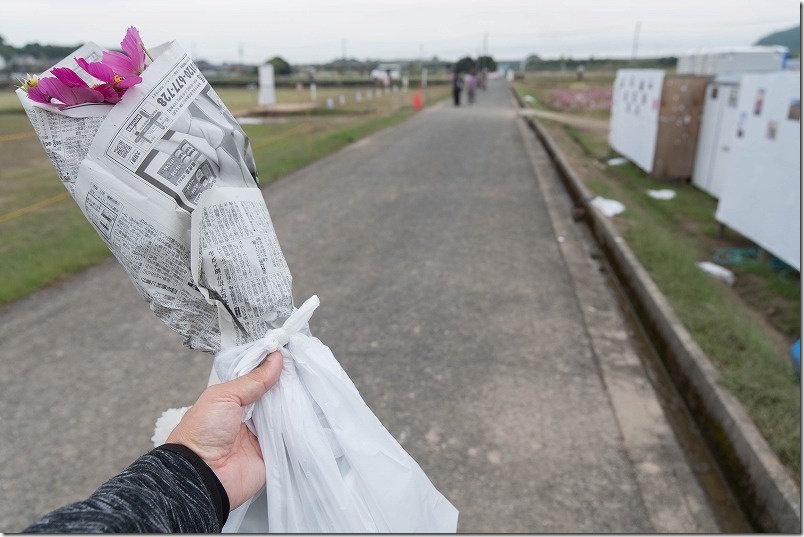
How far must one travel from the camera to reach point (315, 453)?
120 cm

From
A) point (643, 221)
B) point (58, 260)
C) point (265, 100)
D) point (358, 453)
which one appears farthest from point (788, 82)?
point (265, 100)

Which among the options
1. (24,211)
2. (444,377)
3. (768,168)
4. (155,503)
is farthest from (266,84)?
(155,503)

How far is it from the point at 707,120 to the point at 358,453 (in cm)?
881

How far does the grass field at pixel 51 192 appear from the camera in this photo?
5.00 metres

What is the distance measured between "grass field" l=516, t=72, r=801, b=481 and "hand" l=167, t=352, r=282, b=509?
2.42 metres

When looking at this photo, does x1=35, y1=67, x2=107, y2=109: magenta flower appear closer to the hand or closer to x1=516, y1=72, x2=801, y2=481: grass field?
the hand

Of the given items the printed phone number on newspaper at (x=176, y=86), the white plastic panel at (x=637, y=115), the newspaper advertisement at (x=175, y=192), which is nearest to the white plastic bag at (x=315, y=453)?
the newspaper advertisement at (x=175, y=192)

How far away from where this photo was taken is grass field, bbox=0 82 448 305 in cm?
500

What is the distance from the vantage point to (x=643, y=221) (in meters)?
6.53

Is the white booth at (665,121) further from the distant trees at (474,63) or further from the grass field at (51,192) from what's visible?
the distant trees at (474,63)

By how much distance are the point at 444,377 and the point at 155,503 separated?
103 inches

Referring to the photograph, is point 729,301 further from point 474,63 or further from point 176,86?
point 474,63

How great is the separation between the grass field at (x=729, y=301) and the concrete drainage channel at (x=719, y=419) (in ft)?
0.25

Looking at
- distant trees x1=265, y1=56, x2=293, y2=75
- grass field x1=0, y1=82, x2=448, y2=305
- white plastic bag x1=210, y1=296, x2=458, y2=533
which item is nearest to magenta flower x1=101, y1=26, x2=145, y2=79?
white plastic bag x1=210, y1=296, x2=458, y2=533
